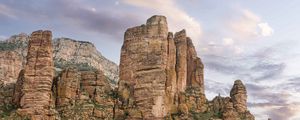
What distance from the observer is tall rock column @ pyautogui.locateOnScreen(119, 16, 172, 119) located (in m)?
141

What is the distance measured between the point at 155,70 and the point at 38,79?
32467 millimetres

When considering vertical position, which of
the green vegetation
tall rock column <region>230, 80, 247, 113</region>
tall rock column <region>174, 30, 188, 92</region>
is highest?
tall rock column <region>174, 30, 188, 92</region>

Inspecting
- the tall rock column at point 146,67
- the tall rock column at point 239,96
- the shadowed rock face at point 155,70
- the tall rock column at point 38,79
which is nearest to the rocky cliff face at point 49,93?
the tall rock column at point 38,79

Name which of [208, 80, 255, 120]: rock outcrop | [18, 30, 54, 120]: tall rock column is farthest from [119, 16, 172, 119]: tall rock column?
[18, 30, 54, 120]: tall rock column

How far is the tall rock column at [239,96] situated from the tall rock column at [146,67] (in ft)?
72.8

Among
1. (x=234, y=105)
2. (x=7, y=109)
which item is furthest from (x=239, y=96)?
(x=7, y=109)

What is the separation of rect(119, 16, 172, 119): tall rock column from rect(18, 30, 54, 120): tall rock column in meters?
24.2

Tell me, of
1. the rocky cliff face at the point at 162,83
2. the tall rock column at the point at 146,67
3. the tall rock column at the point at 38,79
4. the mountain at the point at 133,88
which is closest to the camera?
the tall rock column at the point at 38,79

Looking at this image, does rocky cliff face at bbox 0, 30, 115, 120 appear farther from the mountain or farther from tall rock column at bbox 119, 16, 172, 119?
tall rock column at bbox 119, 16, 172, 119

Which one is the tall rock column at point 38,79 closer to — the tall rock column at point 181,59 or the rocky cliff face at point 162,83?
the rocky cliff face at point 162,83

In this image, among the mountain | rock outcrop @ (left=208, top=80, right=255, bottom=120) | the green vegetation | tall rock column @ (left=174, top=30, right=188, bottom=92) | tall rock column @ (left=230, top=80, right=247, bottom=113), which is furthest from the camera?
tall rock column @ (left=174, top=30, right=188, bottom=92)

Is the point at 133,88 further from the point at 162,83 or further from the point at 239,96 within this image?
the point at 239,96

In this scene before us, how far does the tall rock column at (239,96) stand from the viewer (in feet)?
490

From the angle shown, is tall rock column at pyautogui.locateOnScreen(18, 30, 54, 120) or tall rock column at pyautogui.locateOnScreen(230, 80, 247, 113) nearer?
tall rock column at pyautogui.locateOnScreen(18, 30, 54, 120)
